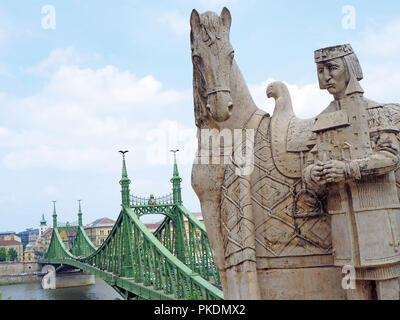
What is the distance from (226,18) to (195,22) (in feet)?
0.85

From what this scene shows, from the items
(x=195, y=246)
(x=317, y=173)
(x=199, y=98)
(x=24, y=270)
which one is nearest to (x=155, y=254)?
(x=195, y=246)

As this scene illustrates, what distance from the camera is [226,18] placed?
4.00m

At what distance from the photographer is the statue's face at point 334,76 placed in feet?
11.7

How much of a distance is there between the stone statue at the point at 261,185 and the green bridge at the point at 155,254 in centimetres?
1293

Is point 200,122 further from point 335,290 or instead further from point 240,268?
point 335,290

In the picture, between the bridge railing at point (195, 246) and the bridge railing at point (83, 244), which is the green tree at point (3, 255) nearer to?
the bridge railing at point (83, 244)

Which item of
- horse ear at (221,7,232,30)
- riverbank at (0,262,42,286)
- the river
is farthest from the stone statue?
riverbank at (0,262,42,286)

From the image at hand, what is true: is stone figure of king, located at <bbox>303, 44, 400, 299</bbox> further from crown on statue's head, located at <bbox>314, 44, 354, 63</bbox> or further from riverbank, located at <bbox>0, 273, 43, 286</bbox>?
riverbank, located at <bbox>0, 273, 43, 286</bbox>

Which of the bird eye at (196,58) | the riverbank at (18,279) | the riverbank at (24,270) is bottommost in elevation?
the riverbank at (18,279)

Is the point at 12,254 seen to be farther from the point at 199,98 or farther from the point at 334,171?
the point at 334,171

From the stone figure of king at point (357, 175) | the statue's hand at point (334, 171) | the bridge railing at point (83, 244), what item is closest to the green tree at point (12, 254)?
Result: the bridge railing at point (83, 244)

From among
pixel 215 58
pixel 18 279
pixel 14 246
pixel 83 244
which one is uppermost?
pixel 14 246

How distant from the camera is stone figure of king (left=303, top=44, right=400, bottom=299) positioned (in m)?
3.33
